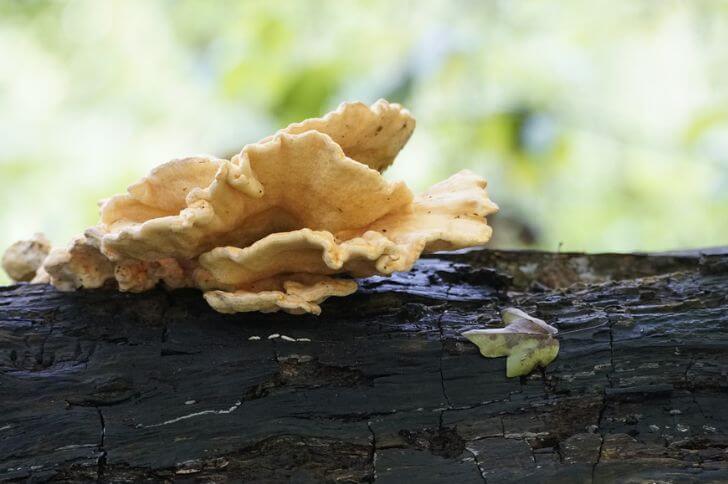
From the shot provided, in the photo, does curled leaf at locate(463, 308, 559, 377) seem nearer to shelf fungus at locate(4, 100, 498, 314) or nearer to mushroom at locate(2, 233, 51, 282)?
shelf fungus at locate(4, 100, 498, 314)

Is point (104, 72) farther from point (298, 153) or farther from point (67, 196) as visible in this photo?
point (298, 153)

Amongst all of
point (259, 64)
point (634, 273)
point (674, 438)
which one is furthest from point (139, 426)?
point (259, 64)

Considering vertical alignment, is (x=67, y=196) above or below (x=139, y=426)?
above

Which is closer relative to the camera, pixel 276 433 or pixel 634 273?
pixel 276 433

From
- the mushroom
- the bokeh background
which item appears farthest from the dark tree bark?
the bokeh background

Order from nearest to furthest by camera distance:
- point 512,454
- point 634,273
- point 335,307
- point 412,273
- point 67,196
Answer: point 512,454 → point 335,307 → point 412,273 → point 634,273 → point 67,196

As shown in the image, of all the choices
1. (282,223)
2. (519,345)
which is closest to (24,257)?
(282,223)
